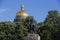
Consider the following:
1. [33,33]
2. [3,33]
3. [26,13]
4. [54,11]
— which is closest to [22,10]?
[26,13]

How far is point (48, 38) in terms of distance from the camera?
36438 mm

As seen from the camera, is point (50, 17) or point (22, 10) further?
point (22, 10)

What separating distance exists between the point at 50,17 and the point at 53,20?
50.9 inches

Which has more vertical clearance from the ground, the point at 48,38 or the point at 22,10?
the point at 22,10

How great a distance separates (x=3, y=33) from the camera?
39.3m

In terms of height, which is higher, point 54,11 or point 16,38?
point 54,11

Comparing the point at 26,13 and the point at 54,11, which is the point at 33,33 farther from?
the point at 26,13

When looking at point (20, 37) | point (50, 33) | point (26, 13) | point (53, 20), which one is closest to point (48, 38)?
point (50, 33)

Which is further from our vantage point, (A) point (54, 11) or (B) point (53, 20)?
(A) point (54, 11)

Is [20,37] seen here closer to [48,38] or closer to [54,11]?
[48,38]

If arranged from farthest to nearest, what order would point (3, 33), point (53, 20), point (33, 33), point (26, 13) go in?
point (26, 13) < point (53, 20) < point (3, 33) < point (33, 33)

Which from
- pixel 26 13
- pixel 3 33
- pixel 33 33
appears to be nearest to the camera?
pixel 33 33

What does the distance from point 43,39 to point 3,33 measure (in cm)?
536

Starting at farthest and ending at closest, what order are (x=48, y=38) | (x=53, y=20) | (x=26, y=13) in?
(x=26, y=13)
(x=53, y=20)
(x=48, y=38)
